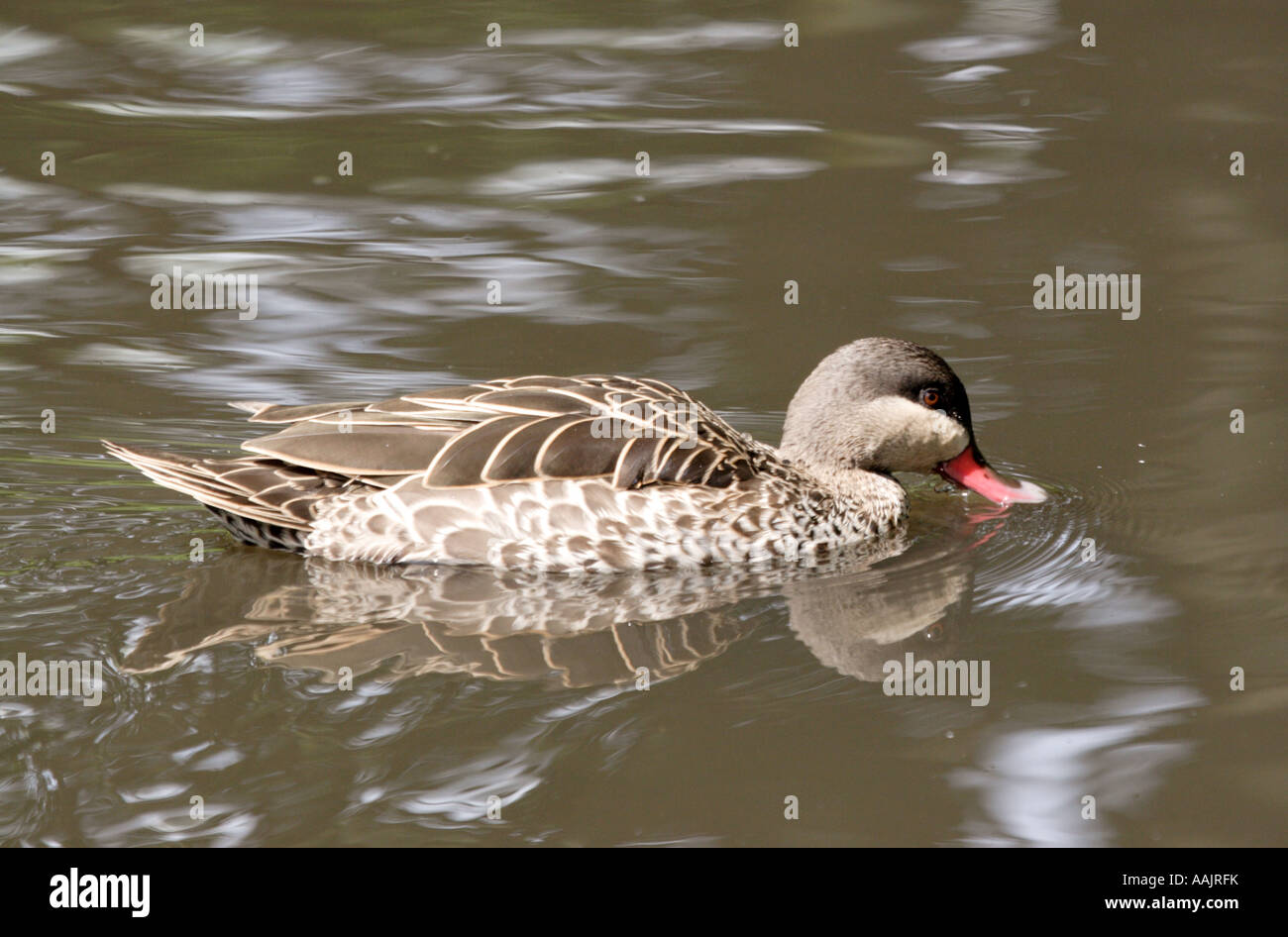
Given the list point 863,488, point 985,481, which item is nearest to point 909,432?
point 863,488

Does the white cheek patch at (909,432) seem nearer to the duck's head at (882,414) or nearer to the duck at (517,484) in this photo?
the duck's head at (882,414)

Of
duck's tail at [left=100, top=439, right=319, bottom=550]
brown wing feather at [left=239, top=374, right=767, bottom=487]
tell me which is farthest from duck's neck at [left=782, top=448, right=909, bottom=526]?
duck's tail at [left=100, top=439, right=319, bottom=550]

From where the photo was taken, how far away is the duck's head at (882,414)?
324 inches

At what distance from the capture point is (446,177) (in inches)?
482

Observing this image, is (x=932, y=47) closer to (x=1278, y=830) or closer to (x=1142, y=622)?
(x=1142, y=622)

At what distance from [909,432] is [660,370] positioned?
1943 mm

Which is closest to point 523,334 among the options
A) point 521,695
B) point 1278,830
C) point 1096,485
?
point 1096,485

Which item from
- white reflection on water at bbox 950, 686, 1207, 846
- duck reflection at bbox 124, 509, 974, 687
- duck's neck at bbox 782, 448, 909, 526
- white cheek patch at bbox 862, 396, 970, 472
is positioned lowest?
white reflection on water at bbox 950, 686, 1207, 846

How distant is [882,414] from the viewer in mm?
8250

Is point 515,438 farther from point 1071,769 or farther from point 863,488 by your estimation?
point 1071,769

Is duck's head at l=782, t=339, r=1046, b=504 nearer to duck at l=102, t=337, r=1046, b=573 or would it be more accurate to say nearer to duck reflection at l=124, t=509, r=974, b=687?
duck at l=102, t=337, r=1046, b=573

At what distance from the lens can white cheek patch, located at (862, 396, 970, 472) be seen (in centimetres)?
824

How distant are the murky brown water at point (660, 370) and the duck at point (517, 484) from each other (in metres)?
0.19

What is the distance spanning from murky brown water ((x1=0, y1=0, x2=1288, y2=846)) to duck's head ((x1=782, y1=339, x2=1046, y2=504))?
40 centimetres
